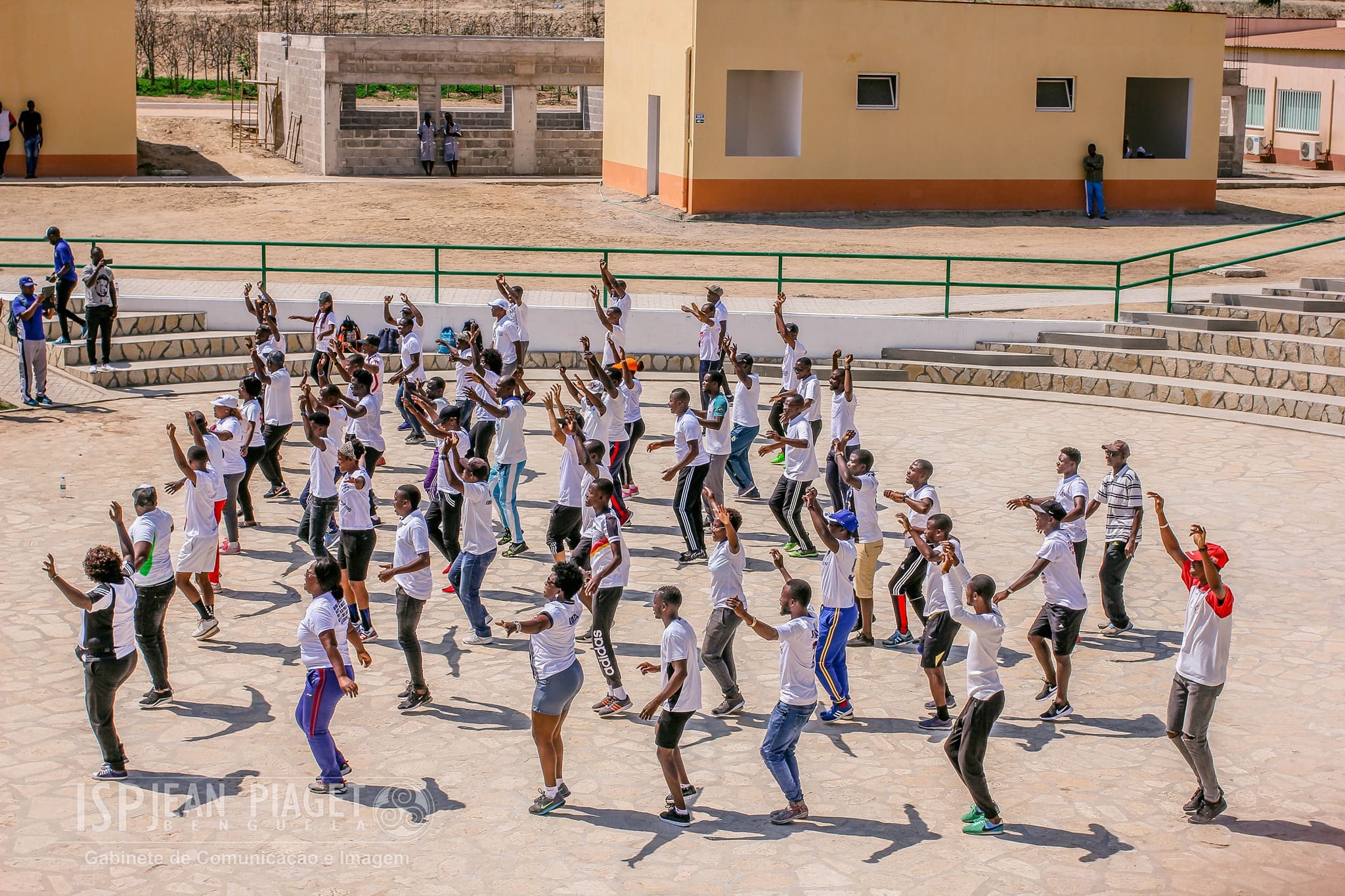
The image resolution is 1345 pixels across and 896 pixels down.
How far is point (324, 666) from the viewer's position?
8.19 m

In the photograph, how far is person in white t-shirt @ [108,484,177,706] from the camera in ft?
30.8

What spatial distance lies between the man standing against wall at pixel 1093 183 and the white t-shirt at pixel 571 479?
22.1 m

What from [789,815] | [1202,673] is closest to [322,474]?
[789,815]

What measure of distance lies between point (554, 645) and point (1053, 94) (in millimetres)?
26284

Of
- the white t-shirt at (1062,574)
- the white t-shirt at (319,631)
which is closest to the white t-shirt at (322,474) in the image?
the white t-shirt at (319,631)

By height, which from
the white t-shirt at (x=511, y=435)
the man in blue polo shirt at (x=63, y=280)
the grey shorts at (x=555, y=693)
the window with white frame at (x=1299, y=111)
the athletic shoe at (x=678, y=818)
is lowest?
the athletic shoe at (x=678, y=818)

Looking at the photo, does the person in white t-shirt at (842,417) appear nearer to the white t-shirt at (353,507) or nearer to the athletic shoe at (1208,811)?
the white t-shirt at (353,507)

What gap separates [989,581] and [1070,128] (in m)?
24.9

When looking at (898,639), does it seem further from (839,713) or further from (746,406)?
(746,406)

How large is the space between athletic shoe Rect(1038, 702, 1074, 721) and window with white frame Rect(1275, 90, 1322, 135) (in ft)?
119

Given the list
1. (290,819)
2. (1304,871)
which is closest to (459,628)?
(290,819)

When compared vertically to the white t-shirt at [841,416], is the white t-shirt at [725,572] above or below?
below

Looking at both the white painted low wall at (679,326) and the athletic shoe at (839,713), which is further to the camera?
the white painted low wall at (679,326)

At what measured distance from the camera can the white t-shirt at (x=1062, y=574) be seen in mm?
9414
